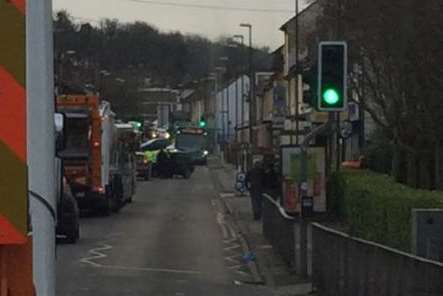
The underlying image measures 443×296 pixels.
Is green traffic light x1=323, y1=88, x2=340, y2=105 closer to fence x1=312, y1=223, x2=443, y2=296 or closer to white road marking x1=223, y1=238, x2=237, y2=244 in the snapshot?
fence x1=312, y1=223, x2=443, y2=296

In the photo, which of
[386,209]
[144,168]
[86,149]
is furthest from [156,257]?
[144,168]

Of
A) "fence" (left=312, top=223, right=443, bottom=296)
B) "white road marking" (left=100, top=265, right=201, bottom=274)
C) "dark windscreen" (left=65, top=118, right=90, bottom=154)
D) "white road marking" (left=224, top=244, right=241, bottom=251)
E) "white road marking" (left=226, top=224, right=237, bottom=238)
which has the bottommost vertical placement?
"white road marking" (left=226, top=224, right=237, bottom=238)

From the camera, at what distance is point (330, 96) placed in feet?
47.3

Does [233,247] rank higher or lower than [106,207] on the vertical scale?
lower

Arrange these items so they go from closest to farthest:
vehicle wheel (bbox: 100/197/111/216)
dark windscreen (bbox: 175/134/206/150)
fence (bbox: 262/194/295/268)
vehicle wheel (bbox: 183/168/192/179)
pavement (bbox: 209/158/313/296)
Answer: pavement (bbox: 209/158/313/296)
fence (bbox: 262/194/295/268)
vehicle wheel (bbox: 100/197/111/216)
vehicle wheel (bbox: 183/168/192/179)
dark windscreen (bbox: 175/134/206/150)

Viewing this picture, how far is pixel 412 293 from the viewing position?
937 centimetres

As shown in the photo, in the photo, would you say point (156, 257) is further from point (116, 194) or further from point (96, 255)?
Answer: point (116, 194)

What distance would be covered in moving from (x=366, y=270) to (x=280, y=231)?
10621 mm

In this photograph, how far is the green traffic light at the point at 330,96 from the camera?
566 inches

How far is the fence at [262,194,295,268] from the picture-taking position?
19.7 meters

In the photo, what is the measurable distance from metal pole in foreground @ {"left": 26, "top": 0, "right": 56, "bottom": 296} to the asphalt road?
12.2 m

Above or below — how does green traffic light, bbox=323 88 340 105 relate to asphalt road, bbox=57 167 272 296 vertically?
above

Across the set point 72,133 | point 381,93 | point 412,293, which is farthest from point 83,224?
point 412,293

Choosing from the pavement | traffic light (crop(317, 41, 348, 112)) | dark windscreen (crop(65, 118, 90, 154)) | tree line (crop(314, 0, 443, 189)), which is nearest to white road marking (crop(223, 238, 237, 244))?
the pavement
